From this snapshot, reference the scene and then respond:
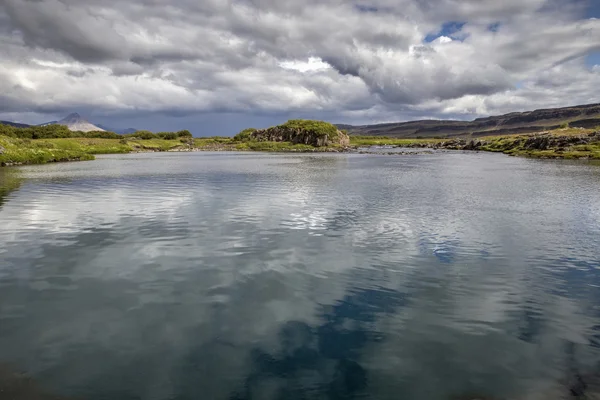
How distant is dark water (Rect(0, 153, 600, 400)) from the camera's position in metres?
13.6

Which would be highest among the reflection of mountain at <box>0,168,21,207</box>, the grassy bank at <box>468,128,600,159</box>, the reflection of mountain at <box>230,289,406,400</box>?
the grassy bank at <box>468,128,600,159</box>

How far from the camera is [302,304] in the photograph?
19.5 m

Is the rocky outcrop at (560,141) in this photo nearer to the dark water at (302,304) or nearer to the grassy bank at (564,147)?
the grassy bank at (564,147)

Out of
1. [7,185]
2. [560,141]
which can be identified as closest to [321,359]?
[7,185]

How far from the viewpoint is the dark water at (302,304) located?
44.5ft

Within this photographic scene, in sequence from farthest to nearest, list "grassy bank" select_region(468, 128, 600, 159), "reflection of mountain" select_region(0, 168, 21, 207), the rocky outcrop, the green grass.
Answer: the rocky outcrop → "grassy bank" select_region(468, 128, 600, 159) → the green grass → "reflection of mountain" select_region(0, 168, 21, 207)

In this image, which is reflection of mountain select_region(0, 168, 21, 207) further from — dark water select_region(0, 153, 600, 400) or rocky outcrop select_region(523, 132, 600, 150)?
rocky outcrop select_region(523, 132, 600, 150)

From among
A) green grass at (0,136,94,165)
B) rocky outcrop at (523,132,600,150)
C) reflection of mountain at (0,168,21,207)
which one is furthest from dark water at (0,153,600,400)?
rocky outcrop at (523,132,600,150)

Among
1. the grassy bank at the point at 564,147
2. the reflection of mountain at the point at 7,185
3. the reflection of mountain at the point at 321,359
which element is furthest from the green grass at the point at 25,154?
the grassy bank at the point at 564,147

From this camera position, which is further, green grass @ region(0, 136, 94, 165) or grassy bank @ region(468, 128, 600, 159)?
grassy bank @ region(468, 128, 600, 159)

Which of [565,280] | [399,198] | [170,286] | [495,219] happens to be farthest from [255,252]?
[399,198]

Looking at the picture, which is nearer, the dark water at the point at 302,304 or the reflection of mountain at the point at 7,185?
the dark water at the point at 302,304

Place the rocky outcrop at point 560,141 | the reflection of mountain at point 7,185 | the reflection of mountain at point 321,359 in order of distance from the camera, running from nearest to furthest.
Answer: the reflection of mountain at point 321,359 → the reflection of mountain at point 7,185 → the rocky outcrop at point 560,141

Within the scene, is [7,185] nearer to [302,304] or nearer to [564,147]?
[302,304]
